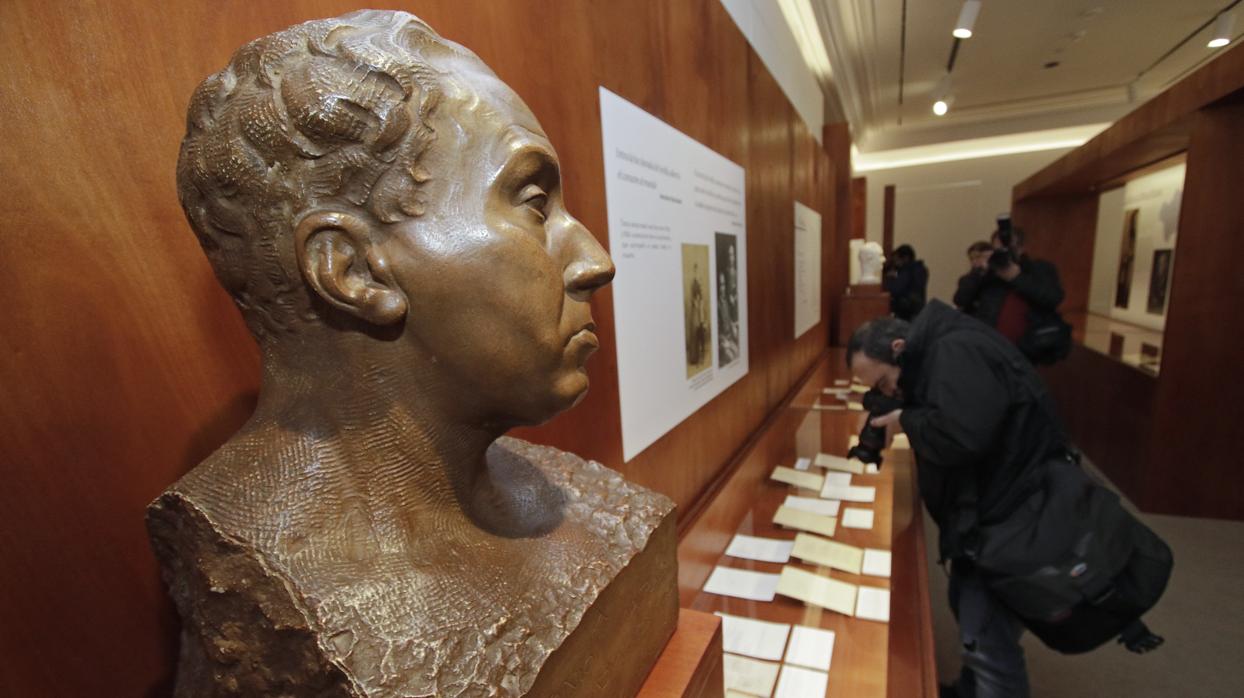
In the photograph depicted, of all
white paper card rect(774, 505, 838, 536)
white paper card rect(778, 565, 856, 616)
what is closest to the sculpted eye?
white paper card rect(778, 565, 856, 616)

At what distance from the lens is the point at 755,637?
5.16ft

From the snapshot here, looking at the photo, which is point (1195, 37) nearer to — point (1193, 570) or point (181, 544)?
point (1193, 570)

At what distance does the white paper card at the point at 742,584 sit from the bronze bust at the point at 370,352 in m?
1.15

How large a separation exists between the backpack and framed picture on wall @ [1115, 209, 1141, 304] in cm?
496

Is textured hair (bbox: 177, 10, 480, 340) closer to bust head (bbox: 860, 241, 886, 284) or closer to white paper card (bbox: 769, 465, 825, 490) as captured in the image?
white paper card (bbox: 769, 465, 825, 490)

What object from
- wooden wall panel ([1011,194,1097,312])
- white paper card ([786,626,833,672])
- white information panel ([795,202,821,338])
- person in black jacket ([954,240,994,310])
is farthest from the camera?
wooden wall panel ([1011,194,1097,312])

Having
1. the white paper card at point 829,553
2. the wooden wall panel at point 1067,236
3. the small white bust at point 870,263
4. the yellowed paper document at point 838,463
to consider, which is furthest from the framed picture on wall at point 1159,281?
the white paper card at point 829,553

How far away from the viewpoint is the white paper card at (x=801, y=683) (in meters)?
1.35

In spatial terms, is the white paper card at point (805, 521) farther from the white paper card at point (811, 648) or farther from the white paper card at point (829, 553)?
the white paper card at point (811, 648)

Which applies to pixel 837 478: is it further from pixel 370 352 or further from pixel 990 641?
pixel 370 352

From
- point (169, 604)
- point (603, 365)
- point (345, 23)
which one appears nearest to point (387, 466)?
point (169, 604)

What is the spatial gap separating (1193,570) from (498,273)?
4307 mm

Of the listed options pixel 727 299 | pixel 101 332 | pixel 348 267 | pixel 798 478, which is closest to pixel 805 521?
pixel 798 478

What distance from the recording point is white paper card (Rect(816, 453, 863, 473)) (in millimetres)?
2689
